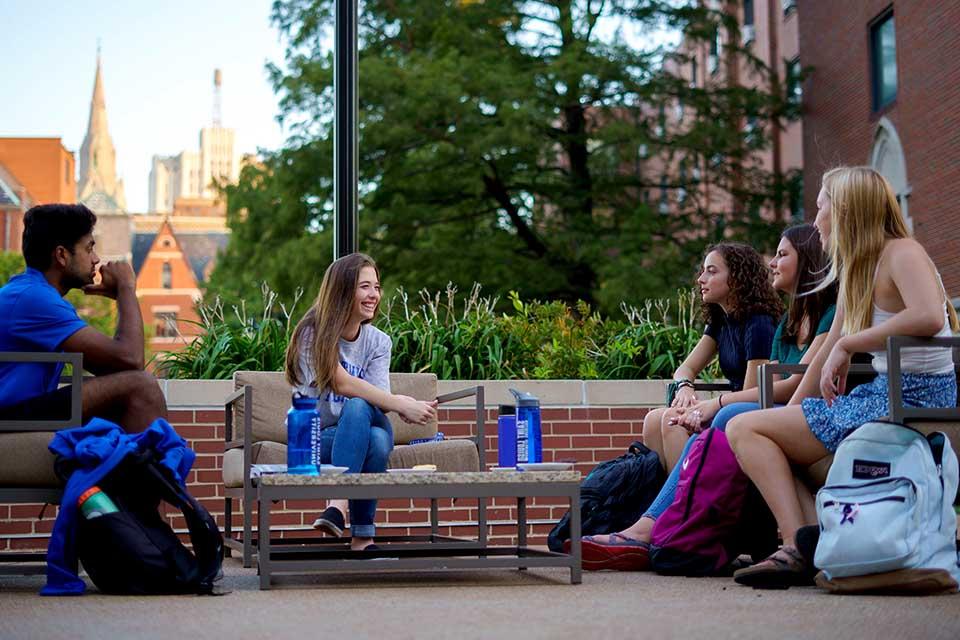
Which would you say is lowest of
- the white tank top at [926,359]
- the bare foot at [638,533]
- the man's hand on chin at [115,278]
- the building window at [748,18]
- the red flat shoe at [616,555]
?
the red flat shoe at [616,555]

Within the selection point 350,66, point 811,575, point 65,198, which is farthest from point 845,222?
point 65,198

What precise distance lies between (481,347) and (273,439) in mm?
2162

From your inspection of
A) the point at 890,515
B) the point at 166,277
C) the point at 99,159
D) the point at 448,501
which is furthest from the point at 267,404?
the point at 99,159

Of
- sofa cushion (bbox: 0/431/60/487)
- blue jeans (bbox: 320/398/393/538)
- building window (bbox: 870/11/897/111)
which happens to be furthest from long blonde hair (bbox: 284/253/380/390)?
building window (bbox: 870/11/897/111)

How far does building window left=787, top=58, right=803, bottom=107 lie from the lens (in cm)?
2517

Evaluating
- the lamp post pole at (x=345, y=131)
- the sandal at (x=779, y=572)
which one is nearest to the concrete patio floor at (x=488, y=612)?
the sandal at (x=779, y=572)

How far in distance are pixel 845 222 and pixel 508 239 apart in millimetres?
18338

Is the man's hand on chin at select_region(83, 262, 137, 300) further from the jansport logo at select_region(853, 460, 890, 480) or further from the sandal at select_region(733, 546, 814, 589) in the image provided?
the jansport logo at select_region(853, 460, 890, 480)

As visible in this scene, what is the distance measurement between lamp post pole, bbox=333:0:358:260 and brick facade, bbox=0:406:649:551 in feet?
3.98

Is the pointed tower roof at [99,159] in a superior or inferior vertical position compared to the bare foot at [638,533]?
superior

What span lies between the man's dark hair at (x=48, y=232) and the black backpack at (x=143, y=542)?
1.04 metres

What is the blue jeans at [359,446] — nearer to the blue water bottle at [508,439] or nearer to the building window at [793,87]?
the blue water bottle at [508,439]

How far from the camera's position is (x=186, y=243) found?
374 ft

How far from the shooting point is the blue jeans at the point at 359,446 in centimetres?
541
